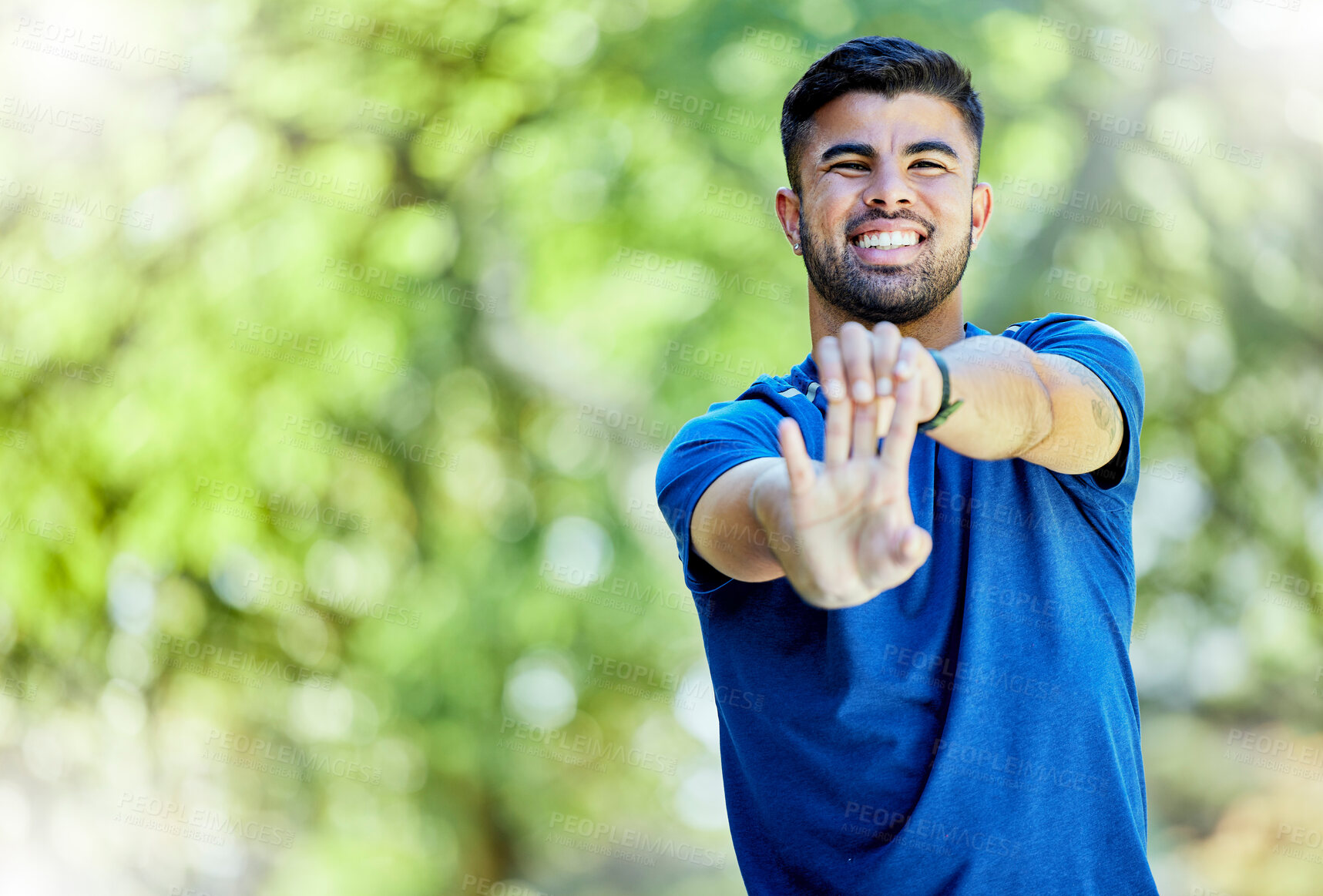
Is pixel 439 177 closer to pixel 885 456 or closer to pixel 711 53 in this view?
pixel 711 53

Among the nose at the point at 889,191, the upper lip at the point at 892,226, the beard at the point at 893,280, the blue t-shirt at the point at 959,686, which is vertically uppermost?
the nose at the point at 889,191

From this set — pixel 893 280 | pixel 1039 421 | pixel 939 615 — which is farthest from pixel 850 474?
pixel 893 280

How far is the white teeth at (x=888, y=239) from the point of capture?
136cm

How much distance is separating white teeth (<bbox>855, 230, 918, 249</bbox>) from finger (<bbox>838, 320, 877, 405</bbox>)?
0.52m

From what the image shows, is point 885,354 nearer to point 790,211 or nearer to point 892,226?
point 892,226

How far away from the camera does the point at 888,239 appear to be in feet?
4.46

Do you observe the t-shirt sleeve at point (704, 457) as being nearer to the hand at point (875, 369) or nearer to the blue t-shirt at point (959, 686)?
the blue t-shirt at point (959, 686)

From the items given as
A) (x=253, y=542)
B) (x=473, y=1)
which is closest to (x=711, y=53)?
(x=473, y=1)

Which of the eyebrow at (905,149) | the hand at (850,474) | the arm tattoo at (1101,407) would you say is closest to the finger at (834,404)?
the hand at (850,474)

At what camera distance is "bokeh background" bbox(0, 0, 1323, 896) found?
375 centimetres

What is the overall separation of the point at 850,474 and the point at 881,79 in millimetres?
776

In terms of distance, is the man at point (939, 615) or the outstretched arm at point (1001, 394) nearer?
the outstretched arm at point (1001, 394)

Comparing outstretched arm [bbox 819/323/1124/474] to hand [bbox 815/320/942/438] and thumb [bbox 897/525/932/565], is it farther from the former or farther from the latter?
thumb [bbox 897/525/932/565]

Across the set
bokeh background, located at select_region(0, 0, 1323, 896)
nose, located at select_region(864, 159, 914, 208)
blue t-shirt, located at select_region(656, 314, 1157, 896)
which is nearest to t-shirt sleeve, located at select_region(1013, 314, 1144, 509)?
blue t-shirt, located at select_region(656, 314, 1157, 896)
